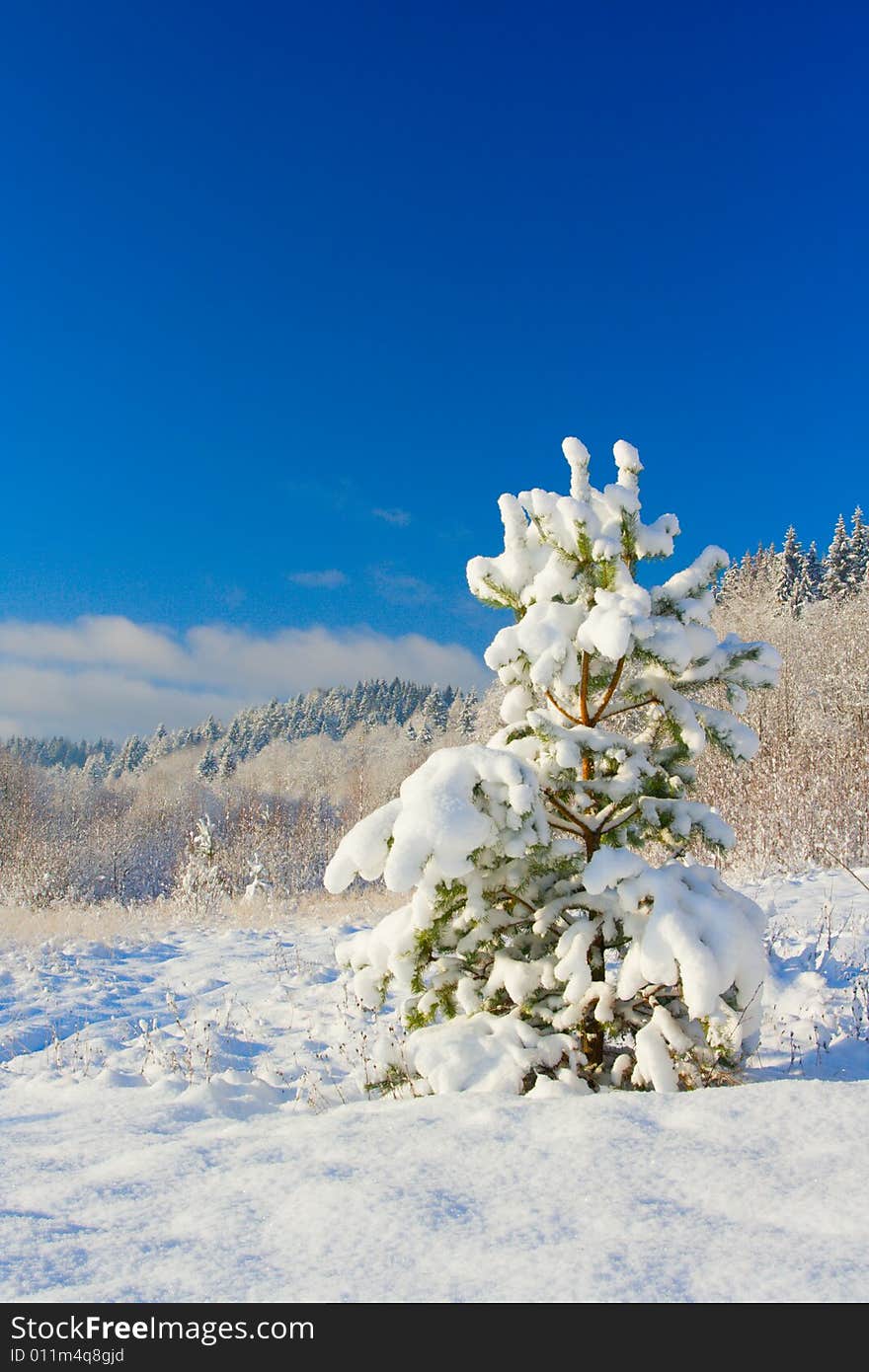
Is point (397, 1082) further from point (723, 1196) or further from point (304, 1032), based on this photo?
point (304, 1032)

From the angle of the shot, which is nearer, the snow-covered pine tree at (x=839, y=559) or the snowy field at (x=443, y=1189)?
the snowy field at (x=443, y=1189)

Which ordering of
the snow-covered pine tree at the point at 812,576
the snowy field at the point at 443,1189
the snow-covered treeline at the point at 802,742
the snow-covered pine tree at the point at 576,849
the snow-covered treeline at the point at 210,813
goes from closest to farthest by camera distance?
the snowy field at the point at 443,1189, the snow-covered pine tree at the point at 576,849, the snow-covered treeline at the point at 802,742, the snow-covered treeline at the point at 210,813, the snow-covered pine tree at the point at 812,576

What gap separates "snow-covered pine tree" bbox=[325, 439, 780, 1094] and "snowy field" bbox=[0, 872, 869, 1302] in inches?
17.6

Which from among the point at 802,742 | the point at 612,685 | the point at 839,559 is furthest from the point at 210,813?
the point at 612,685

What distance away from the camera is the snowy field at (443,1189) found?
2000 mm

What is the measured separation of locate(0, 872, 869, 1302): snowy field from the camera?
2.00 meters

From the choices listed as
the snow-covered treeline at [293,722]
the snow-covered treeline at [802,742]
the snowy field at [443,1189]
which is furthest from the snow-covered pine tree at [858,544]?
the snowy field at [443,1189]

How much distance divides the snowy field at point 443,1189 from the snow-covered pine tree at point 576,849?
448mm

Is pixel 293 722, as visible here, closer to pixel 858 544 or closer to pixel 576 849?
pixel 858 544

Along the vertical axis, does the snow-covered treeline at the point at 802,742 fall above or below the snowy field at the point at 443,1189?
above

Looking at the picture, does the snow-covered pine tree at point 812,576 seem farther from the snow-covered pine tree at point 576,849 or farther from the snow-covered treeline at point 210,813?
the snow-covered pine tree at point 576,849

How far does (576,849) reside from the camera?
12.1 ft

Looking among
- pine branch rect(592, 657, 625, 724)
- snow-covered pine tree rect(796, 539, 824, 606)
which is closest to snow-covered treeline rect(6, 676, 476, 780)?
snow-covered pine tree rect(796, 539, 824, 606)

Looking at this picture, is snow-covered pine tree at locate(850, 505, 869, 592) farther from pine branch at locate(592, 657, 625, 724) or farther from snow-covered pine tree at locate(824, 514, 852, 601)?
pine branch at locate(592, 657, 625, 724)
